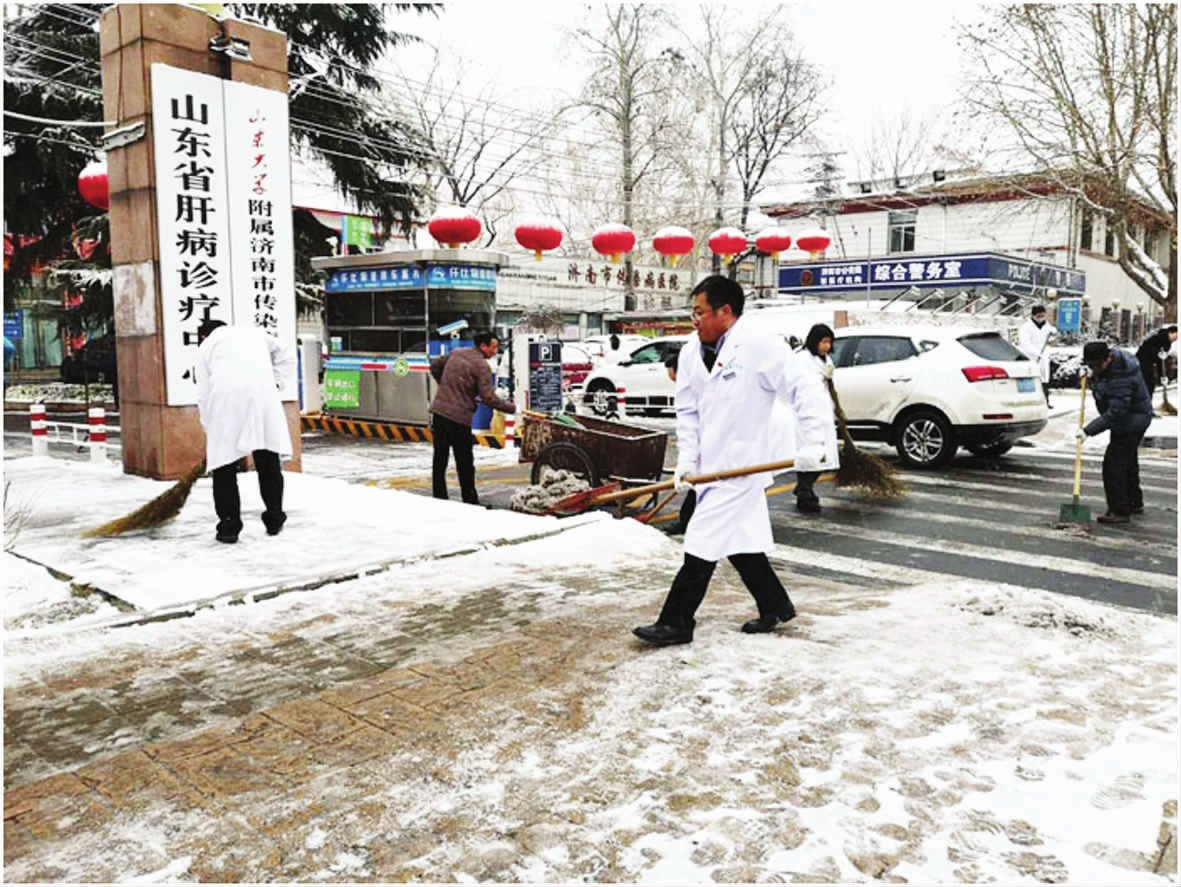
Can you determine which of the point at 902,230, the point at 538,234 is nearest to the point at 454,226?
the point at 538,234

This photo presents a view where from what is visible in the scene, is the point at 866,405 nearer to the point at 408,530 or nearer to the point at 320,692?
the point at 408,530

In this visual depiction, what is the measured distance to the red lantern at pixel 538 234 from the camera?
45.6 ft

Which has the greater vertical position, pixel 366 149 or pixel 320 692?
pixel 366 149

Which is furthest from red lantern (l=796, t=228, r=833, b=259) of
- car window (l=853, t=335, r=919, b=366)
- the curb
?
the curb

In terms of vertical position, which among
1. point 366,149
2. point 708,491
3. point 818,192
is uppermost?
point 818,192

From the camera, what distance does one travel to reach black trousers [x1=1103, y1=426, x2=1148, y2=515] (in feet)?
26.6

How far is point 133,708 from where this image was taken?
3.99 meters

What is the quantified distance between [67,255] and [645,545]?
20.7 meters

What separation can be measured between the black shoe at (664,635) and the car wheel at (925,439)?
7388mm

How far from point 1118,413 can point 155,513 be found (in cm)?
778

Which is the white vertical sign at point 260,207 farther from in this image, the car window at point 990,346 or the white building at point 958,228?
the white building at point 958,228

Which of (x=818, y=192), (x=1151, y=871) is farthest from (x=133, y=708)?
(x=818, y=192)

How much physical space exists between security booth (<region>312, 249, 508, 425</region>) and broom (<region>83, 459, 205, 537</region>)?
7525 mm

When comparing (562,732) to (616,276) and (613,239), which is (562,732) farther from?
(616,276)
